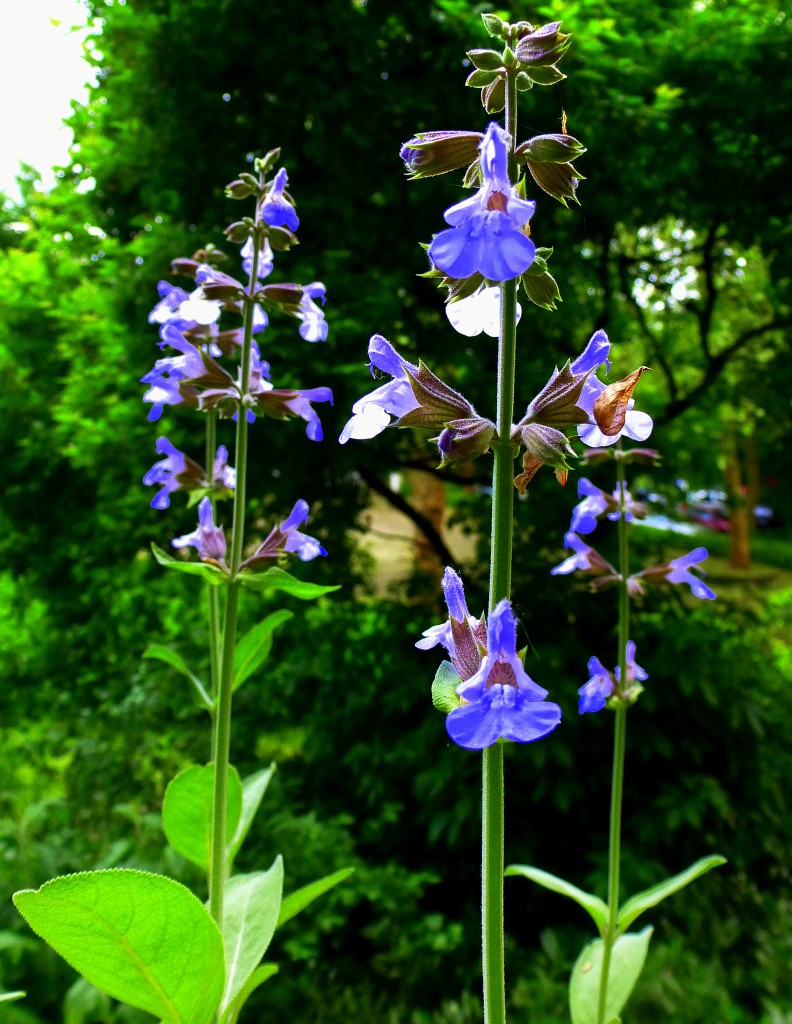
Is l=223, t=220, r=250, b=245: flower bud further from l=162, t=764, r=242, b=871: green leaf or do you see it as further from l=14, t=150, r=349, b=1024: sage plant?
l=162, t=764, r=242, b=871: green leaf

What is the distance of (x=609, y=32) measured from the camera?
2752mm

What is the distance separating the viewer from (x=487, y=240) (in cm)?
58

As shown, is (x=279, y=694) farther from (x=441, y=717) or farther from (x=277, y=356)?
(x=277, y=356)

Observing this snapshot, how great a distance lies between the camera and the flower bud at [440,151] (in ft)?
2.42

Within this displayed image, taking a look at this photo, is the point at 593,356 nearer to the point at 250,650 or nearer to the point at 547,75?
the point at 547,75

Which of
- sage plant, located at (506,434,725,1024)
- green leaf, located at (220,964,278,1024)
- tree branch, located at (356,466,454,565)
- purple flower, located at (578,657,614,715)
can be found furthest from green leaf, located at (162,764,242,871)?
tree branch, located at (356,466,454,565)

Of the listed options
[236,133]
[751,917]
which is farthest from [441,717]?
[236,133]

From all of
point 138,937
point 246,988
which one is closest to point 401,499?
point 246,988

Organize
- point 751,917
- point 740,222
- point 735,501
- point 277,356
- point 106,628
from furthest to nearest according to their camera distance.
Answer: point 735,501, point 106,628, point 740,222, point 751,917, point 277,356

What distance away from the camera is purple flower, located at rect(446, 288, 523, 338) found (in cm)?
75

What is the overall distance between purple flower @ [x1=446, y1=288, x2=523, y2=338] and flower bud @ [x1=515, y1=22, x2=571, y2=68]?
200mm

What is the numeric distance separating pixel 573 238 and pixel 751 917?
9.89ft

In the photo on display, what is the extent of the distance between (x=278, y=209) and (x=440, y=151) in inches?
24.7

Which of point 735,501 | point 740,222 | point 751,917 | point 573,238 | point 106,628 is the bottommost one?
point 751,917
